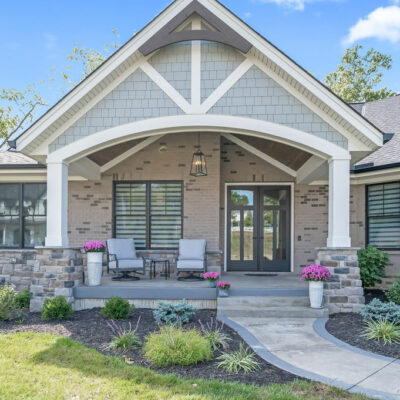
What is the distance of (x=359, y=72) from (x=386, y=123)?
53.5ft

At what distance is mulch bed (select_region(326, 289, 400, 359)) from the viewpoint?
4.71 metres

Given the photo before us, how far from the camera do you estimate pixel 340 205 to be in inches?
263

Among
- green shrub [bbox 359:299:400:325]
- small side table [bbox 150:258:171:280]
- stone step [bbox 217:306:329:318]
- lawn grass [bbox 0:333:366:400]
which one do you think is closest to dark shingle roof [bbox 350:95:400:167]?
green shrub [bbox 359:299:400:325]

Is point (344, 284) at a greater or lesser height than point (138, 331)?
greater

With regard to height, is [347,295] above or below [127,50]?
below

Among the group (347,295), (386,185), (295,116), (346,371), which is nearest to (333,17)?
(386,185)

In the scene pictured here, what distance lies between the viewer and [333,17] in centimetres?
2012

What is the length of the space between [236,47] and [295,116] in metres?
1.53

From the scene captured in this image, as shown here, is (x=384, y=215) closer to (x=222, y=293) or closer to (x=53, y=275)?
(x=222, y=293)

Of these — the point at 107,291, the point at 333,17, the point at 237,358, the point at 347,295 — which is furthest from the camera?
the point at 333,17

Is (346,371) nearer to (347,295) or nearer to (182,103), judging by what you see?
(347,295)

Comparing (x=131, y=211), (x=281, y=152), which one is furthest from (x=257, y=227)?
(x=131, y=211)

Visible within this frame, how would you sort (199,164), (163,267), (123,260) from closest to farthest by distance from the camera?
(123,260)
(199,164)
(163,267)

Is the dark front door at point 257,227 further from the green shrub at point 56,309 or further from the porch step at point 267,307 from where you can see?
the green shrub at point 56,309
